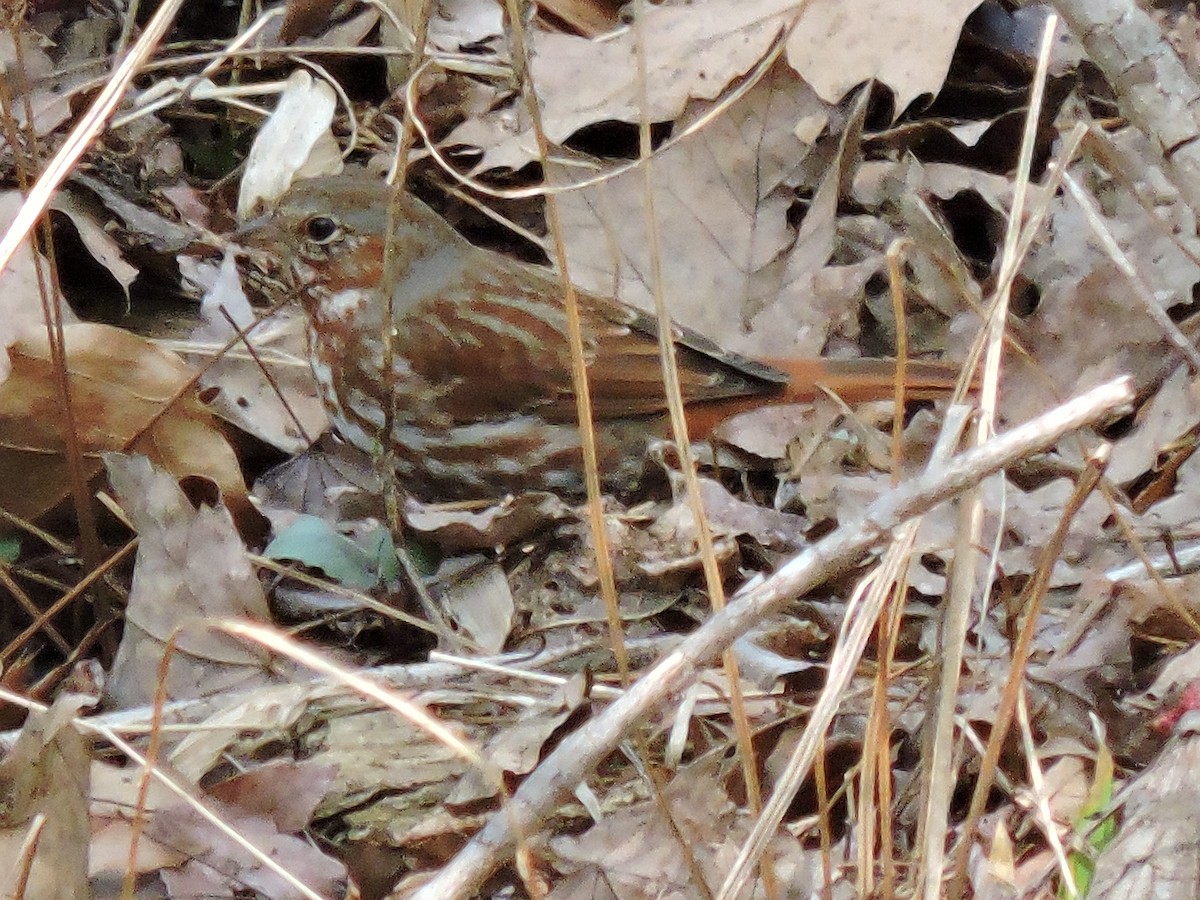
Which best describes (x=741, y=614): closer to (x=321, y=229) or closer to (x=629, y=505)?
(x=629, y=505)

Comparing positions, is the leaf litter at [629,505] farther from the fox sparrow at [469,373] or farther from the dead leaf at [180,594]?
the fox sparrow at [469,373]

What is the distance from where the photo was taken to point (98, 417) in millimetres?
2709

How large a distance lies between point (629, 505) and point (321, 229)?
1.01m

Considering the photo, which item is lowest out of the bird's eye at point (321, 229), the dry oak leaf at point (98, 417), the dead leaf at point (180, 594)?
the dead leaf at point (180, 594)

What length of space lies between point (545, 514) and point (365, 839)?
93 cm

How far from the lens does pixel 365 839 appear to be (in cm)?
212

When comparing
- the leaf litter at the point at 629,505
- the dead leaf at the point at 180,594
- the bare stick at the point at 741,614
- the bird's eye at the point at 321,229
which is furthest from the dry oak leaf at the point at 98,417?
the bare stick at the point at 741,614

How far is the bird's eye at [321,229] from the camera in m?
3.21

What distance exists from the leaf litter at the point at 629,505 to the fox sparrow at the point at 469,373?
0.14 meters

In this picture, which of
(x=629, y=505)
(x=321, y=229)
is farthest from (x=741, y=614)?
(x=321, y=229)

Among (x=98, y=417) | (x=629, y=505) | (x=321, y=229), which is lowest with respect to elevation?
(x=629, y=505)

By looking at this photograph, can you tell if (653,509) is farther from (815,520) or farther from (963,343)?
(963,343)

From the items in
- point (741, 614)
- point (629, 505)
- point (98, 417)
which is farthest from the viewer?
point (629, 505)

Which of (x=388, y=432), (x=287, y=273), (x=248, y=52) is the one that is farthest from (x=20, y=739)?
(x=248, y=52)
